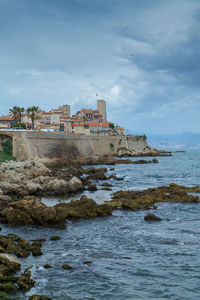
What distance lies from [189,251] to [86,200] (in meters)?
10.5

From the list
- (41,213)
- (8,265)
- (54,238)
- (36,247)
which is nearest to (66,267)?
(8,265)

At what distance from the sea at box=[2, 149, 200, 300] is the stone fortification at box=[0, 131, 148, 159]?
37475mm

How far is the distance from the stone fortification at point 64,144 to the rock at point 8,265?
42.6m

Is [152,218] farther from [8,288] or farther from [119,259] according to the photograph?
[8,288]

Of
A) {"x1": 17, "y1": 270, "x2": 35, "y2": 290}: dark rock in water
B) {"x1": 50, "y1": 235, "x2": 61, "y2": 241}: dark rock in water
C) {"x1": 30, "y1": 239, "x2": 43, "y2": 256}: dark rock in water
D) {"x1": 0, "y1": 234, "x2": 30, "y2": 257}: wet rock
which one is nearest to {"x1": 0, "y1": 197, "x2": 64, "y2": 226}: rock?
{"x1": 50, "y1": 235, "x2": 61, "y2": 241}: dark rock in water

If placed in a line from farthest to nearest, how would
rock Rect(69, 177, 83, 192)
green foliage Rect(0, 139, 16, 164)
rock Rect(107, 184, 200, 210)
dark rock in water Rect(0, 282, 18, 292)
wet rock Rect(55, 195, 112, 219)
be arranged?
green foliage Rect(0, 139, 16, 164), rock Rect(69, 177, 83, 192), rock Rect(107, 184, 200, 210), wet rock Rect(55, 195, 112, 219), dark rock in water Rect(0, 282, 18, 292)

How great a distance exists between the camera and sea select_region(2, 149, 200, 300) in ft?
37.5

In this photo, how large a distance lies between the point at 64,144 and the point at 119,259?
57.6 meters

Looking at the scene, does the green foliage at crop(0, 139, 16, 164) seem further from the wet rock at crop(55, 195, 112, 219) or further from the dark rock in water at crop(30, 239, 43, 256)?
the dark rock in water at crop(30, 239, 43, 256)

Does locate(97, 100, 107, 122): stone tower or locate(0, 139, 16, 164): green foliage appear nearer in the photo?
locate(0, 139, 16, 164): green foliage

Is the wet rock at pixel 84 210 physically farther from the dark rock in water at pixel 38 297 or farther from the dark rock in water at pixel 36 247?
the dark rock in water at pixel 38 297

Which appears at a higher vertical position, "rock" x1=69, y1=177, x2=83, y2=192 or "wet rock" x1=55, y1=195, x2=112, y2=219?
"rock" x1=69, y1=177, x2=83, y2=192

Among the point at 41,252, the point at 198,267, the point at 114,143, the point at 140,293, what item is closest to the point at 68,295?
the point at 140,293

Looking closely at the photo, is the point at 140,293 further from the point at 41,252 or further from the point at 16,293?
the point at 41,252
